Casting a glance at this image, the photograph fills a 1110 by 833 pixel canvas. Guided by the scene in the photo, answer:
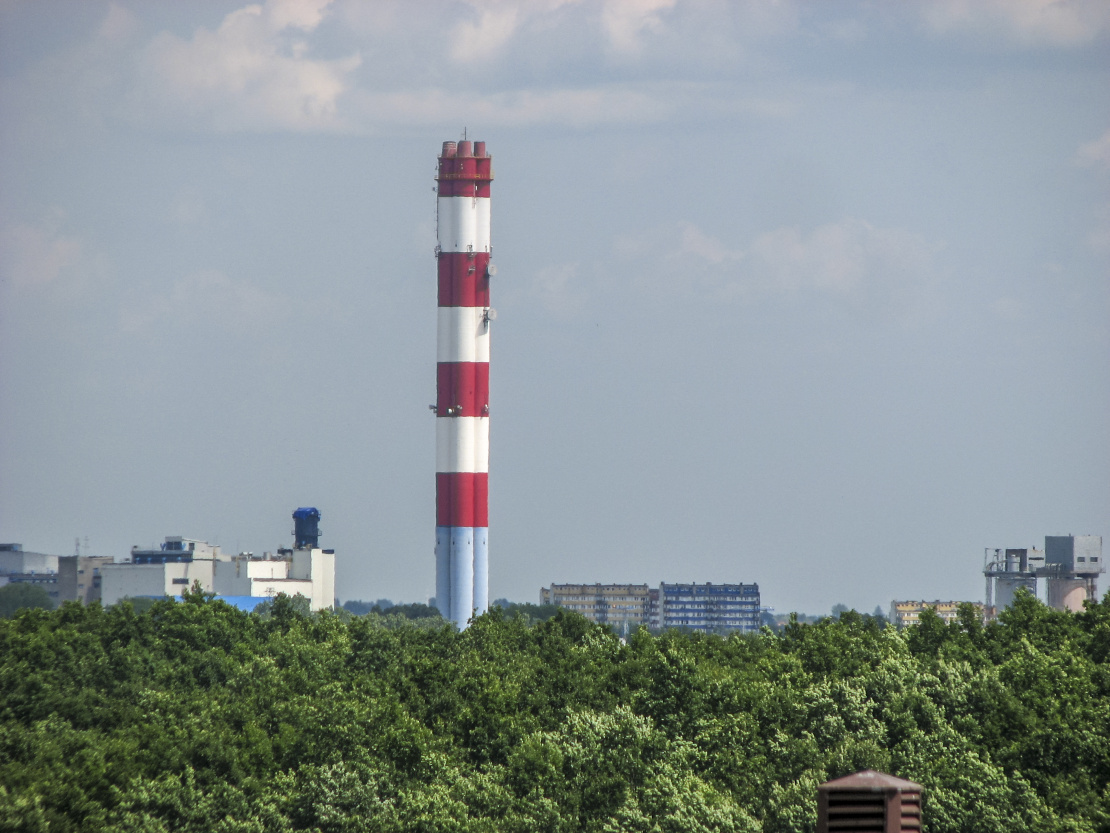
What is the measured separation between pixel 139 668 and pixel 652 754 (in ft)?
143

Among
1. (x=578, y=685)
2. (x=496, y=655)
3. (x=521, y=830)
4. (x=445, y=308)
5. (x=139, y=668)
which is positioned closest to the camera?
(x=521, y=830)

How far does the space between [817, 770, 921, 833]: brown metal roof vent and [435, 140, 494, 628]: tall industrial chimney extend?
123 metres

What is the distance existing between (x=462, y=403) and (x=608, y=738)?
289 ft

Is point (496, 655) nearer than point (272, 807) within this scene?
No

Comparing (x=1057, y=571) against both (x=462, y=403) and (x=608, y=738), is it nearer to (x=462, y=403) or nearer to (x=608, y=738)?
(x=462, y=403)

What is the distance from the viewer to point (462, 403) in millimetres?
148250

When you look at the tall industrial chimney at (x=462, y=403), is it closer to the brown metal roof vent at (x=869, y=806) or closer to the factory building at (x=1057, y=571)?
the factory building at (x=1057, y=571)

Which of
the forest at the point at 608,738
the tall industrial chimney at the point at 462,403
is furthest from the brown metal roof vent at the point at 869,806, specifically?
the tall industrial chimney at the point at 462,403

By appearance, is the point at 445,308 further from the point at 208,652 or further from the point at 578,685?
the point at 578,685

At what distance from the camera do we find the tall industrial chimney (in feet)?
486

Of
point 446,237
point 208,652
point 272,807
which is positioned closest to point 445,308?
point 446,237

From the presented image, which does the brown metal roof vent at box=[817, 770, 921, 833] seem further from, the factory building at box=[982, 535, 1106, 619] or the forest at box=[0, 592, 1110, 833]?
the factory building at box=[982, 535, 1106, 619]

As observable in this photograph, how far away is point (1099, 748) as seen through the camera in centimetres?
5906

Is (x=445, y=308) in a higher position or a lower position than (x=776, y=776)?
higher
